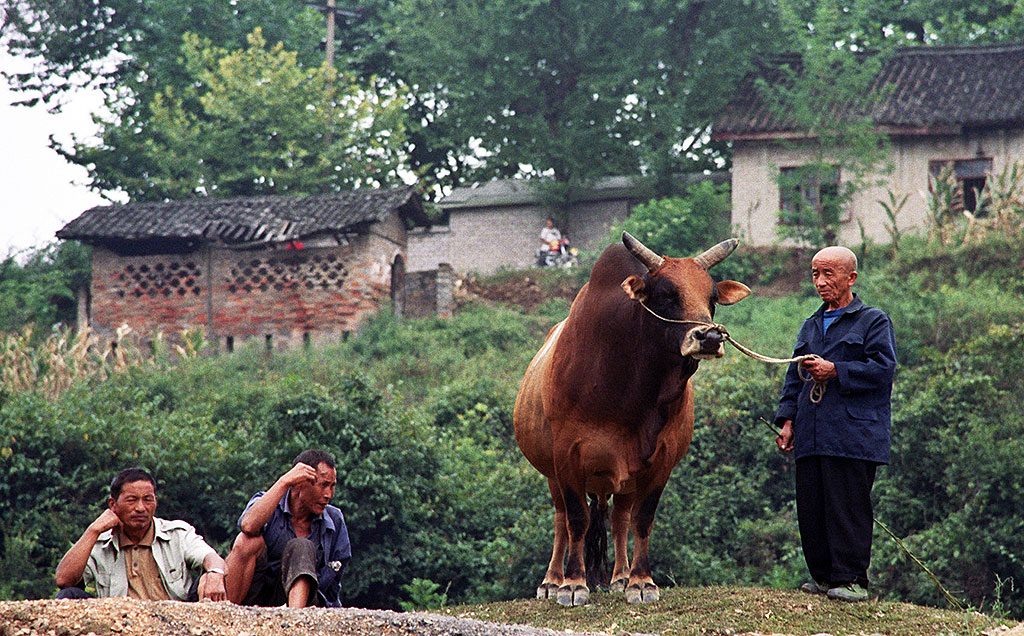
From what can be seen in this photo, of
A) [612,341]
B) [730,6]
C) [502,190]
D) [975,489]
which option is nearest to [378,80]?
[502,190]

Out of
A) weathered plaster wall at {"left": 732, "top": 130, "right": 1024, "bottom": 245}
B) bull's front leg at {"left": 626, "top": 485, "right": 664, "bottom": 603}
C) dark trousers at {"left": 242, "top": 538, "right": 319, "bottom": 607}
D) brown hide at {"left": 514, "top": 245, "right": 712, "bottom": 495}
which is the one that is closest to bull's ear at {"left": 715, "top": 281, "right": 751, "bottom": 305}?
brown hide at {"left": 514, "top": 245, "right": 712, "bottom": 495}

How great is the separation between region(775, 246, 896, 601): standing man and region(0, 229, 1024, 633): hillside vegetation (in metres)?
5.67

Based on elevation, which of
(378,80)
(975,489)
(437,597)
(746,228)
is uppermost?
(378,80)

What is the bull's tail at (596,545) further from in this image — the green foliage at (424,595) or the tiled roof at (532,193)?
the tiled roof at (532,193)

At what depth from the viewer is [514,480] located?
16.6 m

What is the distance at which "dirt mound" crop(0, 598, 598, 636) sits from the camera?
558cm

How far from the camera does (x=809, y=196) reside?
29.7 metres

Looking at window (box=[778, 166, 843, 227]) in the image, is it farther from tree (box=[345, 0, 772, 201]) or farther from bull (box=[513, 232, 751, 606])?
bull (box=[513, 232, 751, 606])

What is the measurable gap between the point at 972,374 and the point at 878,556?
335 centimetres

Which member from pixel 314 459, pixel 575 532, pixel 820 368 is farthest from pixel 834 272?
pixel 314 459

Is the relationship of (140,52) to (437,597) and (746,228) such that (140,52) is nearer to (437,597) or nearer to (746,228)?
(746,228)

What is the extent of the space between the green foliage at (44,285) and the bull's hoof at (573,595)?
70.3 feet

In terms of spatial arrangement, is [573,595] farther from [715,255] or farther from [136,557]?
[136,557]

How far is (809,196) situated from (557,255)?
17.8 ft
